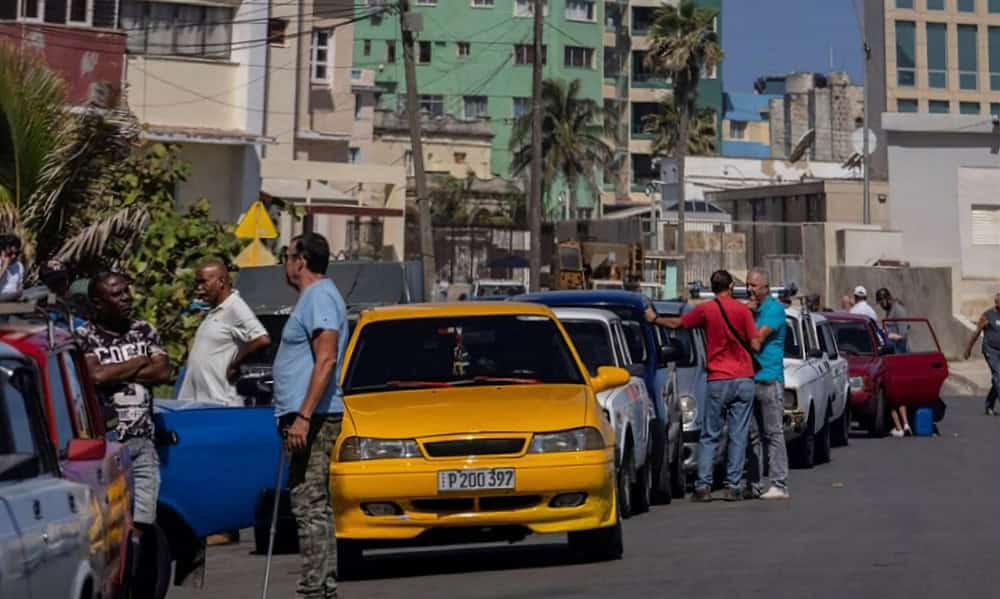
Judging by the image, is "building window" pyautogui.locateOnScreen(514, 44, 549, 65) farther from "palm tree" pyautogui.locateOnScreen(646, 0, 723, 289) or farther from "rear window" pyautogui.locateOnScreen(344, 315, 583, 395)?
"rear window" pyautogui.locateOnScreen(344, 315, 583, 395)

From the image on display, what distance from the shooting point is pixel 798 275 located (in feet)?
171

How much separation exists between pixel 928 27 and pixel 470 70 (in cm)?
2406

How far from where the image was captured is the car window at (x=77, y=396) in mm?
8398

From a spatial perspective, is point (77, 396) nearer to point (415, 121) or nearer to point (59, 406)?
point (59, 406)

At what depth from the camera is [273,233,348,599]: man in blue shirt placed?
32.9 feet

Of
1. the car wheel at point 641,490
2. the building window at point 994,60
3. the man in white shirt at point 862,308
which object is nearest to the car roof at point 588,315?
the car wheel at point 641,490

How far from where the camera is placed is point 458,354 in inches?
509

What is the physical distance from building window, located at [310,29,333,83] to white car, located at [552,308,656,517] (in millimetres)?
36012

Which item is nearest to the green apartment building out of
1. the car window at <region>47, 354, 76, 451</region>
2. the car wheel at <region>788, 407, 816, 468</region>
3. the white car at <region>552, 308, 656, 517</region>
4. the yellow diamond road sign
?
the yellow diamond road sign

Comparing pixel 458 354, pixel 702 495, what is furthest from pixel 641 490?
pixel 458 354

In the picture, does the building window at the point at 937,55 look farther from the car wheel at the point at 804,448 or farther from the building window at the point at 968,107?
the car wheel at the point at 804,448

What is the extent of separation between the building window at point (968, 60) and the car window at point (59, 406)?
75371 mm

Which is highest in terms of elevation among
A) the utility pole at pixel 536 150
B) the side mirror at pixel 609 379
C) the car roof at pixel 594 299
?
the utility pole at pixel 536 150

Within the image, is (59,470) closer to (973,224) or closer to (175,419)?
(175,419)
